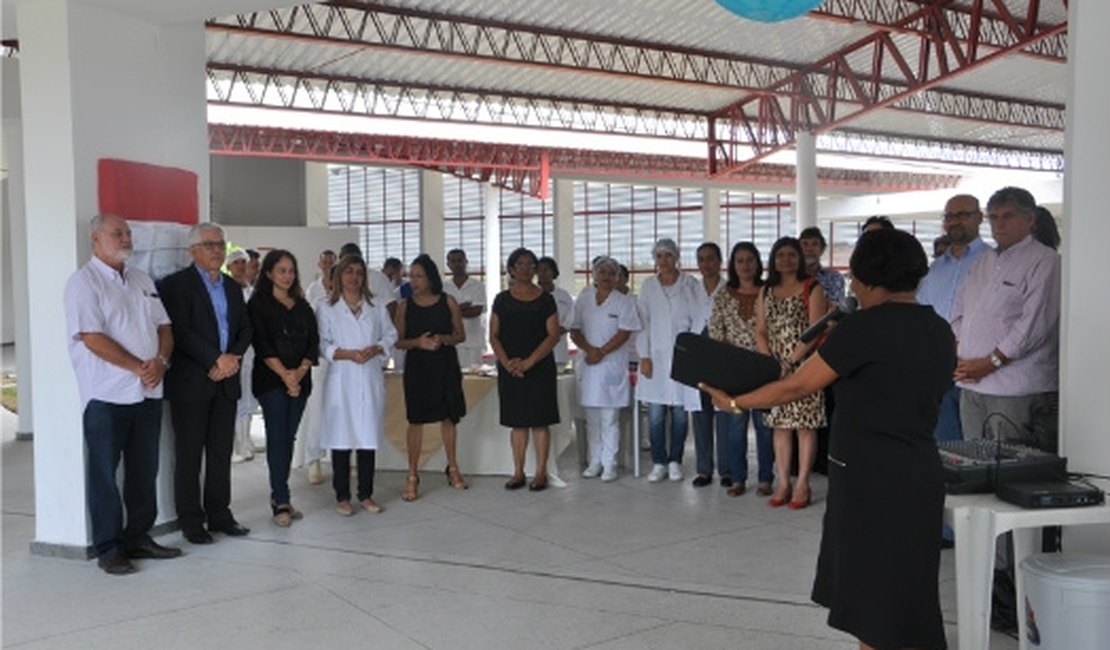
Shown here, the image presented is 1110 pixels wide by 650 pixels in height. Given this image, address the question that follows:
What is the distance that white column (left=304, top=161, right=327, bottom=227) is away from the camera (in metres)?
24.6

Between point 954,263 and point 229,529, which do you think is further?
point 229,529

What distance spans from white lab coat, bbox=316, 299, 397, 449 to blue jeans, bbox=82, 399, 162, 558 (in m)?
1.13

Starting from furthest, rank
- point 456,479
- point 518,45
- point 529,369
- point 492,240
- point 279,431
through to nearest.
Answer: point 492,240
point 518,45
point 456,479
point 529,369
point 279,431

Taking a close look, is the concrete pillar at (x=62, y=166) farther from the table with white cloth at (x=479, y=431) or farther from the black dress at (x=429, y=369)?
the table with white cloth at (x=479, y=431)

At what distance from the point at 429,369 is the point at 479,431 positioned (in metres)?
0.91

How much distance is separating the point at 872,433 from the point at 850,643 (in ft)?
4.07

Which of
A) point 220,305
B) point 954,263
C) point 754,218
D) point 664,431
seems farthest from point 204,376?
point 754,218

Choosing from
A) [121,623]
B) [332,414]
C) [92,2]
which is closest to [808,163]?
[332,414]

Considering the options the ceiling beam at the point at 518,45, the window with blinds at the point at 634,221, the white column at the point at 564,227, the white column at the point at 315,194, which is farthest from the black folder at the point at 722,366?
the window with blinds at the point at 634,221

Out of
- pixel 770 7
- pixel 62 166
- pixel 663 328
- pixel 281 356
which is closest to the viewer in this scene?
pixel 770 7

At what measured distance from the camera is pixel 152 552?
4.84 meters

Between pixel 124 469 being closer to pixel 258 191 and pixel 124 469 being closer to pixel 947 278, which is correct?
pixel 947 278

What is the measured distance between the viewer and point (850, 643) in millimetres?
3637

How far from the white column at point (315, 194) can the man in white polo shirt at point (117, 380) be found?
2005 cm
